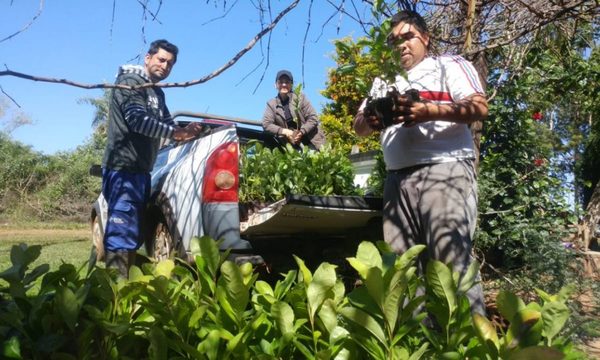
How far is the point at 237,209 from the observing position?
12.4 feet

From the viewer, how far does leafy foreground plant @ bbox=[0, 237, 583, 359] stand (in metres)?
0.91

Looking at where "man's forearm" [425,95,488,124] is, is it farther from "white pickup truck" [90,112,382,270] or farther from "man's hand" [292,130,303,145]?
"man's hand" [292,130,303,145]

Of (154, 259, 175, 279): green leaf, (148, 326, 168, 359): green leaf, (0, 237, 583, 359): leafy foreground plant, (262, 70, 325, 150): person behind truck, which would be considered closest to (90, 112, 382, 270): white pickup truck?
(262, 70, 325, 150): person behind truck

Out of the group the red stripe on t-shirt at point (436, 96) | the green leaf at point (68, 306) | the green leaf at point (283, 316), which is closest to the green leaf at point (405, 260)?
the green leaf at point (283, 316)

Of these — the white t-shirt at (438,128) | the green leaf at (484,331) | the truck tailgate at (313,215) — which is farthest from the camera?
the truck tailgate at (313,215)

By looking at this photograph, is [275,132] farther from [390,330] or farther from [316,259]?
[390,330]

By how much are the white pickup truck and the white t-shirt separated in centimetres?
96

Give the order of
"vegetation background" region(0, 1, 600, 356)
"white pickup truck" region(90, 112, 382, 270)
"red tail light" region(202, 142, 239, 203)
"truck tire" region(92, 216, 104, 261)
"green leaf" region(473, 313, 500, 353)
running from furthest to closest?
"truck tire" region(92, 216, 104, 261)
"red tail light" region(202, 142, 239, 203)
"white pickup truck" region(90, 112, 382, 270)
"vegetation background" region(0, 1, 600, 356)
"green leaf" region(473, 313, 500, 353)

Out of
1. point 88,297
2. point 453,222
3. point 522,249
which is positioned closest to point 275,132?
point 522,249

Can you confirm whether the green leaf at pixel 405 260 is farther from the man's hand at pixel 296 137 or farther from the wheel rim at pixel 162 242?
the man's hand at pixel 296 137

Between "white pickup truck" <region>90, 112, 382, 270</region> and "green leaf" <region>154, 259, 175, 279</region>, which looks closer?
"green leaf" <region>154, 259, 175, 279</region>

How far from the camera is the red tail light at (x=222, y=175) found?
12.4ft

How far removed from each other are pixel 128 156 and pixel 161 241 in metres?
0.92

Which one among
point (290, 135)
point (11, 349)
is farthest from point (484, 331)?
point (290, 135)
